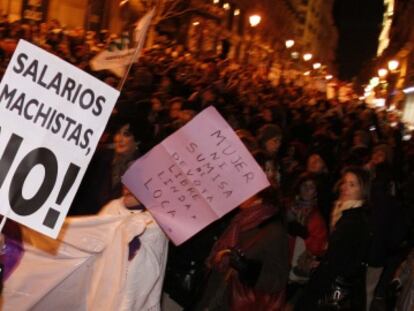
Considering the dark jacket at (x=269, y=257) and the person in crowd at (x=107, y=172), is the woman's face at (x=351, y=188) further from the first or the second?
the person in crowd at (x=107, y=172)

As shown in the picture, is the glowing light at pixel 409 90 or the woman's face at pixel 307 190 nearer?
the woman's face at pixel 307 190

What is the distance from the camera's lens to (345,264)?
15.9 ft

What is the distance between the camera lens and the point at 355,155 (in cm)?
820

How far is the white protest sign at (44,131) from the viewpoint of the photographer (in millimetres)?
2852

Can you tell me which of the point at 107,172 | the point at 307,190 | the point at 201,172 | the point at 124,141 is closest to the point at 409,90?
the point at 307,190

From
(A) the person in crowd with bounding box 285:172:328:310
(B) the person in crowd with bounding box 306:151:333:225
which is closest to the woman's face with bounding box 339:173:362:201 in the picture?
(A) the person in crowd with bounding box 285:172:328:310

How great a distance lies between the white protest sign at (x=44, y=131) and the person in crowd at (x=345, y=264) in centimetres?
235

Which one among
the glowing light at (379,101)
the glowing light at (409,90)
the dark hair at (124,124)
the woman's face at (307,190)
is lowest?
the glowing light at (379,101)

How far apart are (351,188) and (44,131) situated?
278 cm

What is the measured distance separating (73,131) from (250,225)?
6.06 ft

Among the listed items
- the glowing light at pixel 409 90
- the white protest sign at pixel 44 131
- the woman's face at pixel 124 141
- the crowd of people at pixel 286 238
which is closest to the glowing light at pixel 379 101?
the glowing light at pixel 409 90

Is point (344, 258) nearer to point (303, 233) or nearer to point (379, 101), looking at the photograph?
point (303, 233)

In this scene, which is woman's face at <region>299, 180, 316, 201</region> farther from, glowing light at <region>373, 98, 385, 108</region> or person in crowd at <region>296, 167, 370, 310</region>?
glowing light at <region>373, 98, 385, 108</region>

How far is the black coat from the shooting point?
15.8 ft
